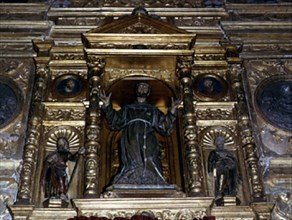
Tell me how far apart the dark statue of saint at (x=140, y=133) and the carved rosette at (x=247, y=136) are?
42.5 inches

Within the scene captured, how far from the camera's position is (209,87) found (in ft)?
33.1

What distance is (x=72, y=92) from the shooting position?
9.96 meters

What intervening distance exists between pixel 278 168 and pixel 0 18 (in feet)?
19.6

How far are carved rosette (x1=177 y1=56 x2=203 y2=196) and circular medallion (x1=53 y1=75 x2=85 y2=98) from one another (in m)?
1.73

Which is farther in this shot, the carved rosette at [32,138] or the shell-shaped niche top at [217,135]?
the shell-shaped niche top at [217,135]

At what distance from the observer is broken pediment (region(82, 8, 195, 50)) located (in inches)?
400

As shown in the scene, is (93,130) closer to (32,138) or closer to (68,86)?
(32,138)

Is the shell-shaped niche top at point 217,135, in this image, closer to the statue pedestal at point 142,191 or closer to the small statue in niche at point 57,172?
the statue pedestal at point 142,191

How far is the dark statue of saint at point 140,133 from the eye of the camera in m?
8.49

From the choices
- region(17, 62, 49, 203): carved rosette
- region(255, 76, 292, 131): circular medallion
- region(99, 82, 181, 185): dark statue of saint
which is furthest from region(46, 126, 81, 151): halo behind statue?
region(255, 76, 292, 131): circular medallion

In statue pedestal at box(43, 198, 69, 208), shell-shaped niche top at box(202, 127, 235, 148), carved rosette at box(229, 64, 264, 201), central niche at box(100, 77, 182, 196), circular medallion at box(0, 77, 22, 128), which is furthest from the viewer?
circular medallion at box(0, 77, 22, 128)

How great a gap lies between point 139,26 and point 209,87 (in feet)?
5.65

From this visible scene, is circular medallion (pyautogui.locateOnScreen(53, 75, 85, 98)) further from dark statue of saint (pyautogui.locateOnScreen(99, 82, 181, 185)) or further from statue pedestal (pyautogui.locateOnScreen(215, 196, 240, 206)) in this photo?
statue pedestal (pyautogui.locateOnScreen(215, 196, 240, 206))

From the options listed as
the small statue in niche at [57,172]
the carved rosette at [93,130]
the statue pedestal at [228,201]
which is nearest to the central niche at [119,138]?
the carved rosette at [93,130]
